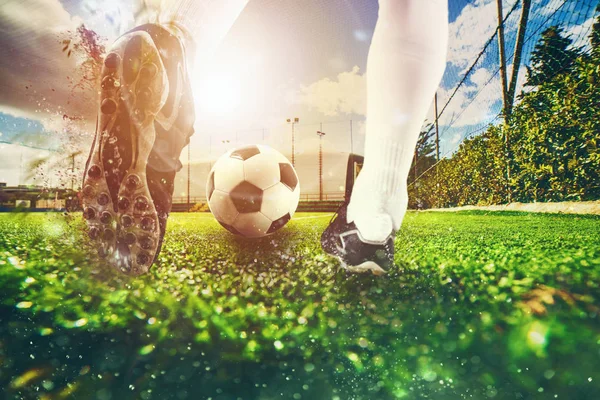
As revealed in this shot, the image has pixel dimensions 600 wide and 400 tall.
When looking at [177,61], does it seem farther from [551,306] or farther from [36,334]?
[551,306]

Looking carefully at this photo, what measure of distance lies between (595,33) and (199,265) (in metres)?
3.74

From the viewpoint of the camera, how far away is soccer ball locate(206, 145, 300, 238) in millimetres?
2172

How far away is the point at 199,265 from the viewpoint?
1.54m

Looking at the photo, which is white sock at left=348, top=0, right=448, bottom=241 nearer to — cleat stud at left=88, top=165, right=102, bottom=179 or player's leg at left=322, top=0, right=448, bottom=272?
player's leg at left=322, top=0, right=448, bottom=272

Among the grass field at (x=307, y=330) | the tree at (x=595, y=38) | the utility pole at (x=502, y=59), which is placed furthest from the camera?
the utility pole at (x=502, y=59)

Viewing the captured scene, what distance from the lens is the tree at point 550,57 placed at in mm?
3387

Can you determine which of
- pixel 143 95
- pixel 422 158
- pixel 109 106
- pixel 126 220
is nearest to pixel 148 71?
pixel 143 95

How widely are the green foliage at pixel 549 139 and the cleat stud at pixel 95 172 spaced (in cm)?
312

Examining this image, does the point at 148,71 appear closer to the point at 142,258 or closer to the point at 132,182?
the point at 132,182

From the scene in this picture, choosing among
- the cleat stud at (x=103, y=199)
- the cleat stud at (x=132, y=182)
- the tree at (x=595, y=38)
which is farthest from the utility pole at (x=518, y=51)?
the cleat stud at (x=103, y=199)

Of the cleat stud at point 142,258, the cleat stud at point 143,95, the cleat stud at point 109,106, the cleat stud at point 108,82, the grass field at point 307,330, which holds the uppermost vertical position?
the cleat stud at point 108,82

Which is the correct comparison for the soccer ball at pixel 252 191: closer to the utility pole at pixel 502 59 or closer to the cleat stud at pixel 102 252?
the cleat stud at pixel 102 252

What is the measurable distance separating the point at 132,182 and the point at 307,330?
0.86m

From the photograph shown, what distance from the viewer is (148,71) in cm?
137
